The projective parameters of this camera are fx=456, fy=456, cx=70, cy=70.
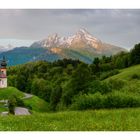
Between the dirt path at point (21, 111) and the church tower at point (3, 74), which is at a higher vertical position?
the church tower at point (3, 74)

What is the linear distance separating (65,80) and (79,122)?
5822mm

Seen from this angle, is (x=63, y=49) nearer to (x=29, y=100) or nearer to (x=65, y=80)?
(x=65, y=80)

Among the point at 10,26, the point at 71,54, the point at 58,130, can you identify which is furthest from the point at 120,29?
the point at 58,130

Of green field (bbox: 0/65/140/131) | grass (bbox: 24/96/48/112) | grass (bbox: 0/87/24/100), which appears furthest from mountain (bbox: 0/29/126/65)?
green field (bbox: 0/65/140/131)

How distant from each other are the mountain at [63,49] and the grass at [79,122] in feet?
14.8

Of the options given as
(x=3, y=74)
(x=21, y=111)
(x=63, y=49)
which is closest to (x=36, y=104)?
(x=21, y=111)

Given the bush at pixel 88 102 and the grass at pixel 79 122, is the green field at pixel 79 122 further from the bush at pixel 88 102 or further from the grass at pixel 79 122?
the bush at pixel 88 102

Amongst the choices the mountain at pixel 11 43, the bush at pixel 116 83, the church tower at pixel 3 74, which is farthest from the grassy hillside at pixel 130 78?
the church tower at pixel 3 74

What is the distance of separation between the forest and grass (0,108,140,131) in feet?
13.1

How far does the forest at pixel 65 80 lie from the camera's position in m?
19.7

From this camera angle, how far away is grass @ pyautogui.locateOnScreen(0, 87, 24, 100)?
64.1 ft

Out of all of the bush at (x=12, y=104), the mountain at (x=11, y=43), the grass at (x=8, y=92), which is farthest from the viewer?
the grass at (x=8, y=92)

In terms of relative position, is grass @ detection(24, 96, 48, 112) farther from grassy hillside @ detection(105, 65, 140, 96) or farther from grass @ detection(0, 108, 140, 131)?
grass @ detection(0, 108, 140, 131)
